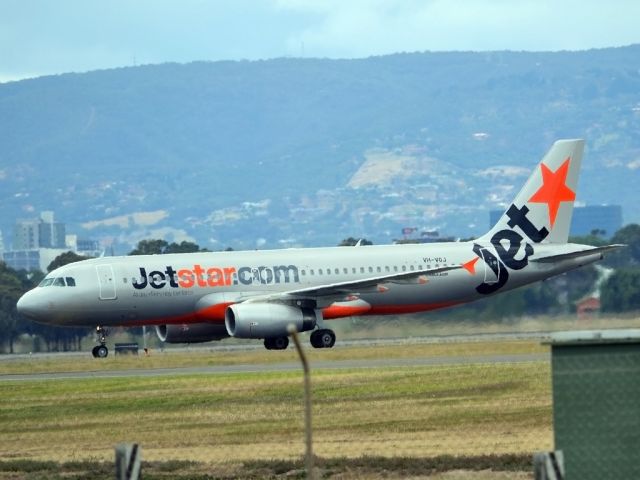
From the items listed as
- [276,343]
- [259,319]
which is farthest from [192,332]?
[259,319]

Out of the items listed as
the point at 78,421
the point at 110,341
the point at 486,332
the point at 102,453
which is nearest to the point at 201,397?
the point at 78,421

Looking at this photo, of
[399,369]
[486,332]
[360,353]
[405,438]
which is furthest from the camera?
[486,332]

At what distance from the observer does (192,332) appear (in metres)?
51.0

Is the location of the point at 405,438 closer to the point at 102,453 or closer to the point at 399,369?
the point at 102,453

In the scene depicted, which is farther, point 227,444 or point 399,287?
point 399,287

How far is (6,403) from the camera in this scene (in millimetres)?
33344

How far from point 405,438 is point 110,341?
44.5 meters

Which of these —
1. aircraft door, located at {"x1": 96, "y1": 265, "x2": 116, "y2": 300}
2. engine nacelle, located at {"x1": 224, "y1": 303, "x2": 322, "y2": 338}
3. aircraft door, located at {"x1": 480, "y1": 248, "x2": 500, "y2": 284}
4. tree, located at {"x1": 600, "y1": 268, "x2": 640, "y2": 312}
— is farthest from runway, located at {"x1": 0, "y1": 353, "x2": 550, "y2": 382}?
tree, located at {"x1": 600, "y1": 268, "x2": 640, "y2": 312}

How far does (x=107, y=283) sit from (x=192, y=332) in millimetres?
3469

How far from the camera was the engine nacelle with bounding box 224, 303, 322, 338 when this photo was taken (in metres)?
47.0

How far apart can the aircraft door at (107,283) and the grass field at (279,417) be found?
9.05 metres

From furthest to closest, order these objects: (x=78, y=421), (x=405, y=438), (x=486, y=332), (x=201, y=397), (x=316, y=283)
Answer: (x=486, y=332)
(x=316, y=283)
(x=201, y=397)
(x=78, y=421)
(x=405, y=438)

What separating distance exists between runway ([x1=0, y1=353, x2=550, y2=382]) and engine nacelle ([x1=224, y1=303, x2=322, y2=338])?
2957mm

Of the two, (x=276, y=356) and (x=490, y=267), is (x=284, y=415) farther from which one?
(x=490, y=267)
